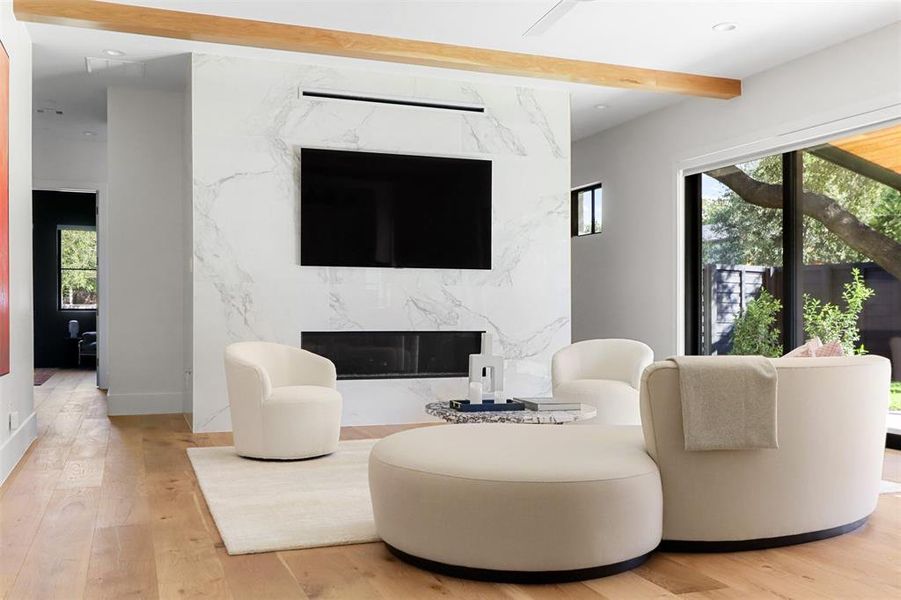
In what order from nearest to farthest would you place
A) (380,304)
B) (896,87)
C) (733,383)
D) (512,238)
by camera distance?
(733,383) < (896,87) < (380,304) < (512,238)

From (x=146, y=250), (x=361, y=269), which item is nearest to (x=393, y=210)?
(x=361, y=269)

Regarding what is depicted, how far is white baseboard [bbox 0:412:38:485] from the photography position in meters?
4.19

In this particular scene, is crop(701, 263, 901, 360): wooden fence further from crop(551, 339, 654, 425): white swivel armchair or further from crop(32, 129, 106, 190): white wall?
crop(32, 129, 106, 190): white wall

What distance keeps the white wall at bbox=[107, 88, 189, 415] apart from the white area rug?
217 centimetres

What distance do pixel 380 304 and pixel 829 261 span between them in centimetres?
327

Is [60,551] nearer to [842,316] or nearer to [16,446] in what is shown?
[16,446]

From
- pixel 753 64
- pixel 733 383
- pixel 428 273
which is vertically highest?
pixel 753 64

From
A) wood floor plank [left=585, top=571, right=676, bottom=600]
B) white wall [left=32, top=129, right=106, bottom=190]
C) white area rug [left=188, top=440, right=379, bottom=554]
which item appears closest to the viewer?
wood floor plank [left=585, top=571, right=676, bottom=600]

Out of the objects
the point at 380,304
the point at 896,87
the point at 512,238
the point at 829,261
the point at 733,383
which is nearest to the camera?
the point at 733,383

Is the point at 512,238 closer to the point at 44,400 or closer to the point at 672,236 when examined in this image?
the point at 672,236

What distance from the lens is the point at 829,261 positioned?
5.85 metres

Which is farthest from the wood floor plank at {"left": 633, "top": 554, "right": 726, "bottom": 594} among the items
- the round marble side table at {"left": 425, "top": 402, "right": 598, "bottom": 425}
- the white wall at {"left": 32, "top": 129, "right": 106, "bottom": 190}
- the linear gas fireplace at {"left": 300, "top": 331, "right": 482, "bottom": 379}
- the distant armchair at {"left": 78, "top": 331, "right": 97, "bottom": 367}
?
the distant armchair at {"left": 78, "top": 331, "right": 97, "bottom": 367}

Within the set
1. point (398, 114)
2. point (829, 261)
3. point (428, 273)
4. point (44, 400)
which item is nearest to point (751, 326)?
point (829, 261)

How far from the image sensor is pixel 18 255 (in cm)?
484
